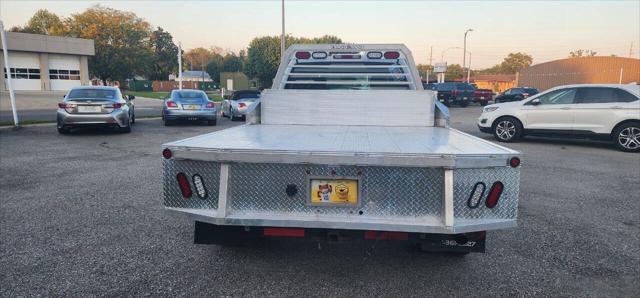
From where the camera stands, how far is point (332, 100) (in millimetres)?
4703

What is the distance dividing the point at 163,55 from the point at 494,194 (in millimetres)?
98996

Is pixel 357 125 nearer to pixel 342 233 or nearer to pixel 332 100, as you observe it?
pixel 332 100

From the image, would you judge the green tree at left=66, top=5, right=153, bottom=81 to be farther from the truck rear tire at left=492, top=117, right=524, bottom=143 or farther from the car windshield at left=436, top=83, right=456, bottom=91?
the truck rear tire at left=492, top=117, right=524, bottom=143

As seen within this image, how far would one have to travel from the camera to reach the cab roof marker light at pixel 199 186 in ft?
9.52

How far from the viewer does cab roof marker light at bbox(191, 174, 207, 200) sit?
2.90 m

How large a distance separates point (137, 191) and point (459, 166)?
4.79 m

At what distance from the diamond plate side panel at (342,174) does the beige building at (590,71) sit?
67.9 m

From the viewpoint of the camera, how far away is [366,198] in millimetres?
2771

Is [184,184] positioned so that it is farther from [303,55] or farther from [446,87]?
[446,87]

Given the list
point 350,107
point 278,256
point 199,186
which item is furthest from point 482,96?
point 199,186

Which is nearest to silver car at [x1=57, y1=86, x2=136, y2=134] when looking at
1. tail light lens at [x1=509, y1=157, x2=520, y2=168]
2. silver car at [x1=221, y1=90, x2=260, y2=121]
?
silver car at [x1=221, y1=90, x2=260, y2=121]

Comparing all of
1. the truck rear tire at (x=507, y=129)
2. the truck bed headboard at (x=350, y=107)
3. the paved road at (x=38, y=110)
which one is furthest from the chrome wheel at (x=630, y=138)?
the paved road at (x=38, y=110)

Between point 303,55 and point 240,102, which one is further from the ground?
point 303,55

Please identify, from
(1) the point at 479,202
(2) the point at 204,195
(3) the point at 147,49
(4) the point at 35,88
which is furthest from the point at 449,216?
(3) the point at 147,49
